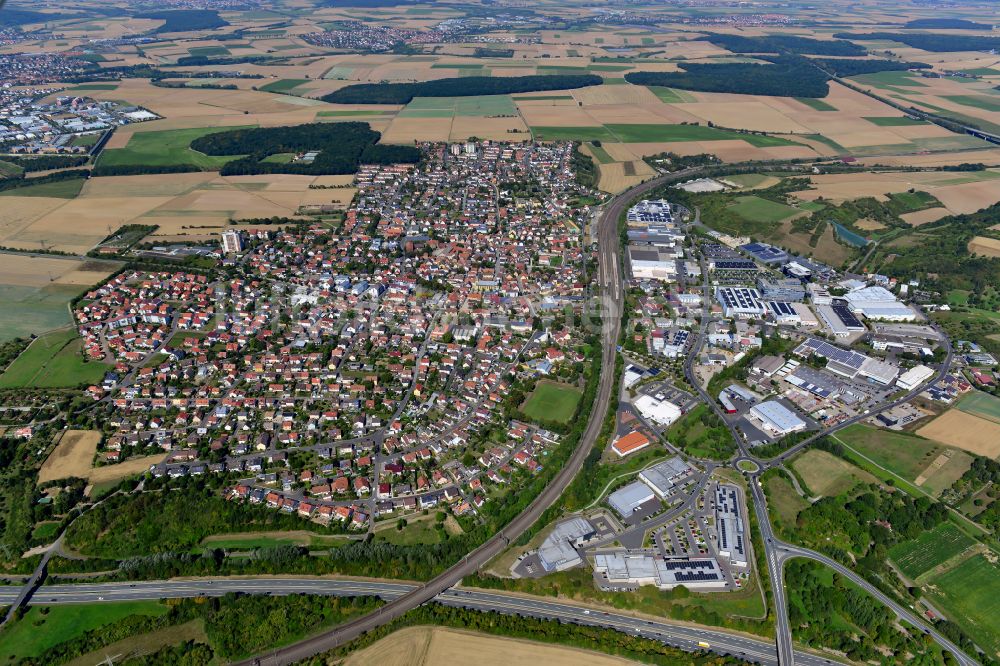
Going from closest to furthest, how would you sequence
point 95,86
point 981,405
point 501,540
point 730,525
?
point 501,540, point 730,525, point 981,405, point 95,86

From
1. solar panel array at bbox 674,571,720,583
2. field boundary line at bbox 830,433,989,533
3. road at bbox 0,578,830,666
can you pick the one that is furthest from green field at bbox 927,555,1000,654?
solar panel array at bbox 674,571,720,583

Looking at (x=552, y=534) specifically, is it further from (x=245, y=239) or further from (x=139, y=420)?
(x=245, y=239)

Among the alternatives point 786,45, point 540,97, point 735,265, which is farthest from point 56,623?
point 786,45

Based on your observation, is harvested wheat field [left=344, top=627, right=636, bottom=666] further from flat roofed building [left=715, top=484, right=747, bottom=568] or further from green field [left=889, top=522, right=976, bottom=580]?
green field [left=889, top=522, right=976, bottom=580]

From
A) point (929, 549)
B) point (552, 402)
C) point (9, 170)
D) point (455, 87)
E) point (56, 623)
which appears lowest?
point (9, 170)

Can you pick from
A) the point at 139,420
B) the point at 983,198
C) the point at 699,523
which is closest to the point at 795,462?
the point at 699,523

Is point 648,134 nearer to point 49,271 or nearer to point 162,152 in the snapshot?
point 162,152
